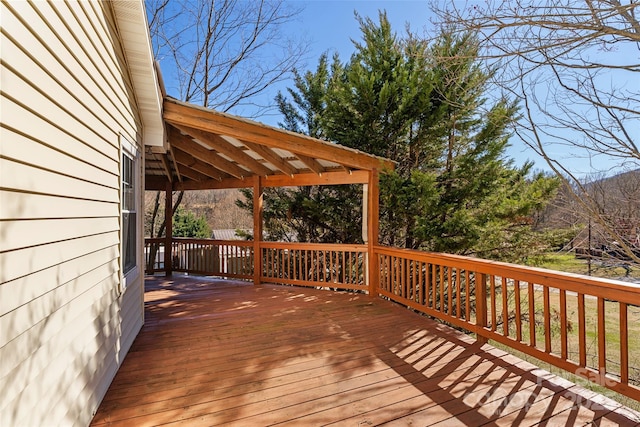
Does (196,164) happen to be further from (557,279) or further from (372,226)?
(557,279)

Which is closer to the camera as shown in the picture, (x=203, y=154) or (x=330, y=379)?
(x=330, y=379)

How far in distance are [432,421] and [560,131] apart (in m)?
3.87

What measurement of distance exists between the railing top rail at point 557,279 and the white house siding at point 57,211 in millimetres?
3358

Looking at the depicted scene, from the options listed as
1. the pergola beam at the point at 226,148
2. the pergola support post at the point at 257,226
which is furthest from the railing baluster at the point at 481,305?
the pergola support post at the point at 257,226

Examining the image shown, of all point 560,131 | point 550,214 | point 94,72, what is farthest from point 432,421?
point 550,214

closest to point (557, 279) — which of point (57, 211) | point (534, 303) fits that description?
point (534, 303)

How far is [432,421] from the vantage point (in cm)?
218

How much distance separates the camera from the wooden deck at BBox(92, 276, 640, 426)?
2.24 metres

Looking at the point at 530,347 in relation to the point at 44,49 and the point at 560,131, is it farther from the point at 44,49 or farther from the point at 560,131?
the point at 44,49

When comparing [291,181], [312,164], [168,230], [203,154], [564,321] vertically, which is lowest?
[564,321]

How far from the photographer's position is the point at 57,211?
171 centimetres

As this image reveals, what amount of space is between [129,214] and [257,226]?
3157 millimetres

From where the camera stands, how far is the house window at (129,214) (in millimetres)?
3312

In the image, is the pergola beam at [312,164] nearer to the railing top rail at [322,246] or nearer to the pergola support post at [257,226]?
the railing top rail at [322,246]
